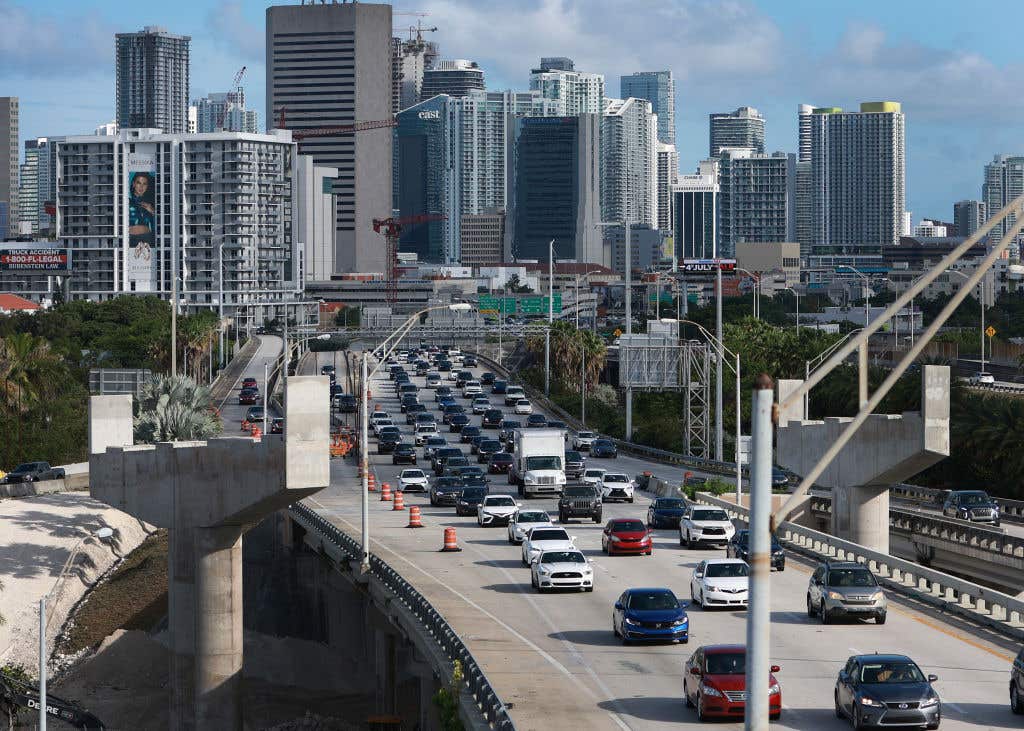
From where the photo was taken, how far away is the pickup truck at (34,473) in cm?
8281

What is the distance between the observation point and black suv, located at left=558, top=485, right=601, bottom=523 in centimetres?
6488

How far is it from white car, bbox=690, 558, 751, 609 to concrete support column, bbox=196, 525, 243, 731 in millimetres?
12277

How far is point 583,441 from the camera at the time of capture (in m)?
106

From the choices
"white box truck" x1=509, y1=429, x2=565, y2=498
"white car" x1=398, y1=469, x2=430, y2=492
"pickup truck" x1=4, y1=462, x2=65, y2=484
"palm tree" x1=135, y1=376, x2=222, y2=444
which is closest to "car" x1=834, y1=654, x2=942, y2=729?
"palm tree" x1=135, y1=376, x2=222, y2=444

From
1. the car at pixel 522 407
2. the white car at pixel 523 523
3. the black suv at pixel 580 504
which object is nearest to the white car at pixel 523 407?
the car at pixel 522 407

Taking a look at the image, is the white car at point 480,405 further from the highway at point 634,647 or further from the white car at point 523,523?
the highway at point 634,647

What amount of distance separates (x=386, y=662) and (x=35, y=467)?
39651 mm

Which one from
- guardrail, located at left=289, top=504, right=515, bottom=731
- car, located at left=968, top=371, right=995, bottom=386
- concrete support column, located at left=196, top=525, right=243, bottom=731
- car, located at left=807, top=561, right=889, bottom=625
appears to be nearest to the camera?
guardrail, located at left=289, top=504, right=515, bottom=731

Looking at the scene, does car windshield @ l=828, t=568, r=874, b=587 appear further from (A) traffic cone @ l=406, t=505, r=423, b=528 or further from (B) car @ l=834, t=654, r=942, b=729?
(A) traffic cone @ l=406, t=505, r=423, b=528

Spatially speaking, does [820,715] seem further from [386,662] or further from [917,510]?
[917,510]

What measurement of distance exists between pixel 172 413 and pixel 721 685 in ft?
147

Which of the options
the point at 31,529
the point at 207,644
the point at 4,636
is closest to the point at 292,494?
the point at 207,644

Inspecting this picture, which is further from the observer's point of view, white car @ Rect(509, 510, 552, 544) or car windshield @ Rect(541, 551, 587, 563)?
white car @ Rect(509, 510, 552, 544)

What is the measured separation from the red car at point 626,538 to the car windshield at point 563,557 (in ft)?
23.4
